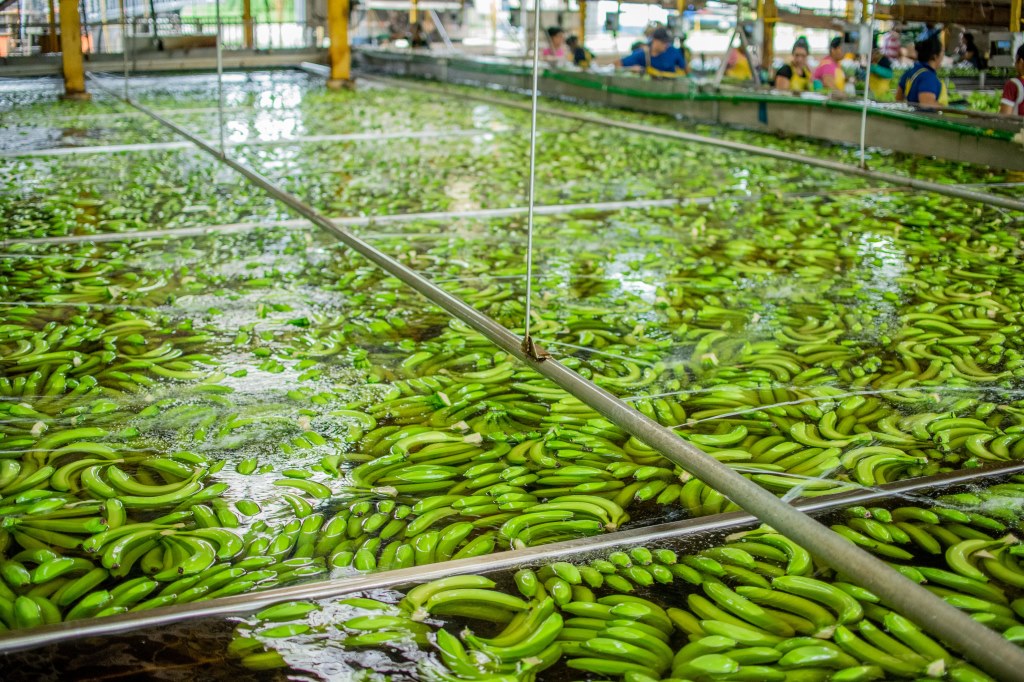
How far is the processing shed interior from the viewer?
200 cm

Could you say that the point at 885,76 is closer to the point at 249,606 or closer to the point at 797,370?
the point at 797,370

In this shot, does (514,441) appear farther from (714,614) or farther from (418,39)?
(418,39)

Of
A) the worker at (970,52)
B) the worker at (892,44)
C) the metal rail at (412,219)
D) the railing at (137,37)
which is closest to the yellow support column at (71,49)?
the railing at (137,37)

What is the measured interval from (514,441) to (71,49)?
43.2 feet

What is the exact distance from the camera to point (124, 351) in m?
3.80

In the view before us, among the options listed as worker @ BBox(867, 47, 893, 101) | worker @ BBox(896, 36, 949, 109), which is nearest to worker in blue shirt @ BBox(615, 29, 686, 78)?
worker @ BBox(867, 47, 893, 101)

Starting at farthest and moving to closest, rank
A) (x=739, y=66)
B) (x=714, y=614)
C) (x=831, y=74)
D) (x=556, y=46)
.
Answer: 1. (x=556, y=46)
2. (x=739, y=66)
3. (x=831, y=74)
4. (x=714, y=614)

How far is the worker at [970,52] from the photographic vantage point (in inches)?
401

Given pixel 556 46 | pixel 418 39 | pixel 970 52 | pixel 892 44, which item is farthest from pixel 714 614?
pixel 418 39

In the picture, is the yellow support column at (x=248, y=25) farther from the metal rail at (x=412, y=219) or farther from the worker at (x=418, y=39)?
the metal rail at (x=412, y=219)

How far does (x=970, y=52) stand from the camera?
38.6 ft

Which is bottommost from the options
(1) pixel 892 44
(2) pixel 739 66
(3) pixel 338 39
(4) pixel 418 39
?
(2) pixel 739 66

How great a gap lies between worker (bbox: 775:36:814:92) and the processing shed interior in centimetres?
546

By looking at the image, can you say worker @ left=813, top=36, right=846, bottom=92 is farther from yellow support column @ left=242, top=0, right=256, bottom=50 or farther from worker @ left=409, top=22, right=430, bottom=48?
yellow support column @ left=242, top=0, right=256, bottom=50
